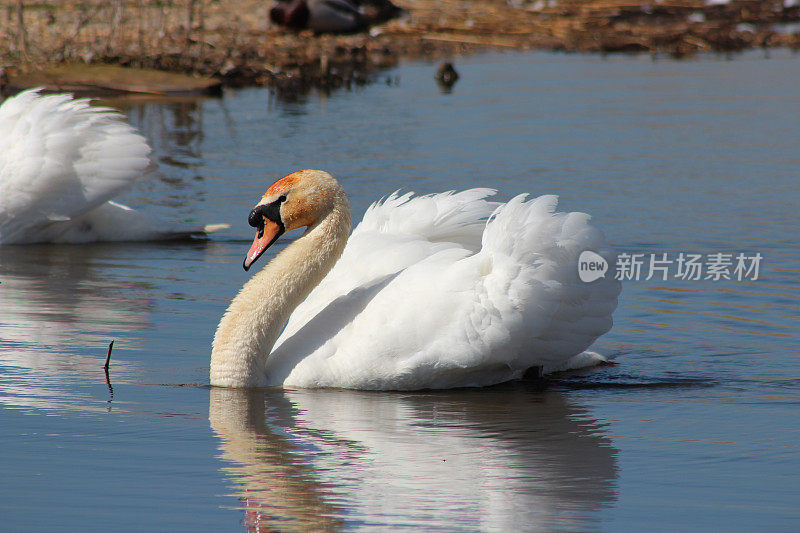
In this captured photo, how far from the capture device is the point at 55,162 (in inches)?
395

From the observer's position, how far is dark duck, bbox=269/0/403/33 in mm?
24250

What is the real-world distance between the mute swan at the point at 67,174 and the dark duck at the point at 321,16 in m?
14.3

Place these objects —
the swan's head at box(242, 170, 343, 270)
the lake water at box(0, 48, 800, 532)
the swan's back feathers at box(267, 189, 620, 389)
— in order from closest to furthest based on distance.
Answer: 1. the lake water at box(0, 48, 800, 532)
2. the swan's back feathers at box(267, 189, 620, 389)
3. the swan's head at box(242, 170, 343, 270)

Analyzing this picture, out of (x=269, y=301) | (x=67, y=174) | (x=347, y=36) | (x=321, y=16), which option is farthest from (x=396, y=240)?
(x=347, y=36)

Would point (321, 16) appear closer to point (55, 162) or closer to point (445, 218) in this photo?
point (55, 162)

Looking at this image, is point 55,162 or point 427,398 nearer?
point 427,398

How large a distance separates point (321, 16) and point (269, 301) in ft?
61.6

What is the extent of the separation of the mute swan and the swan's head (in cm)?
359

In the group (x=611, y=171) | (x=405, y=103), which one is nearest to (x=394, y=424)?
(x=611, y=171)

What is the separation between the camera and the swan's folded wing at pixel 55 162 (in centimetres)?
995

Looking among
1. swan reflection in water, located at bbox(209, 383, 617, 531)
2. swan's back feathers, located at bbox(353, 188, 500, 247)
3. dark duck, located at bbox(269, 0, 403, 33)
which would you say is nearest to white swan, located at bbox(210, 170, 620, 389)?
swan reflection in water, located at bbox(209, 383, 617, 531)

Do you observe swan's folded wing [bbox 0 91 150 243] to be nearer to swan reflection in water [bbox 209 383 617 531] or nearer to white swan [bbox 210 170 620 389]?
white swan [bbox 210 170 620 389]

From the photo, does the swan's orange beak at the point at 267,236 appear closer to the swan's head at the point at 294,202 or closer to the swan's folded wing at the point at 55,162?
the swan's head at the point at 294,202

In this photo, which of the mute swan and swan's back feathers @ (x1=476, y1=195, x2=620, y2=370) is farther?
the mute swan
